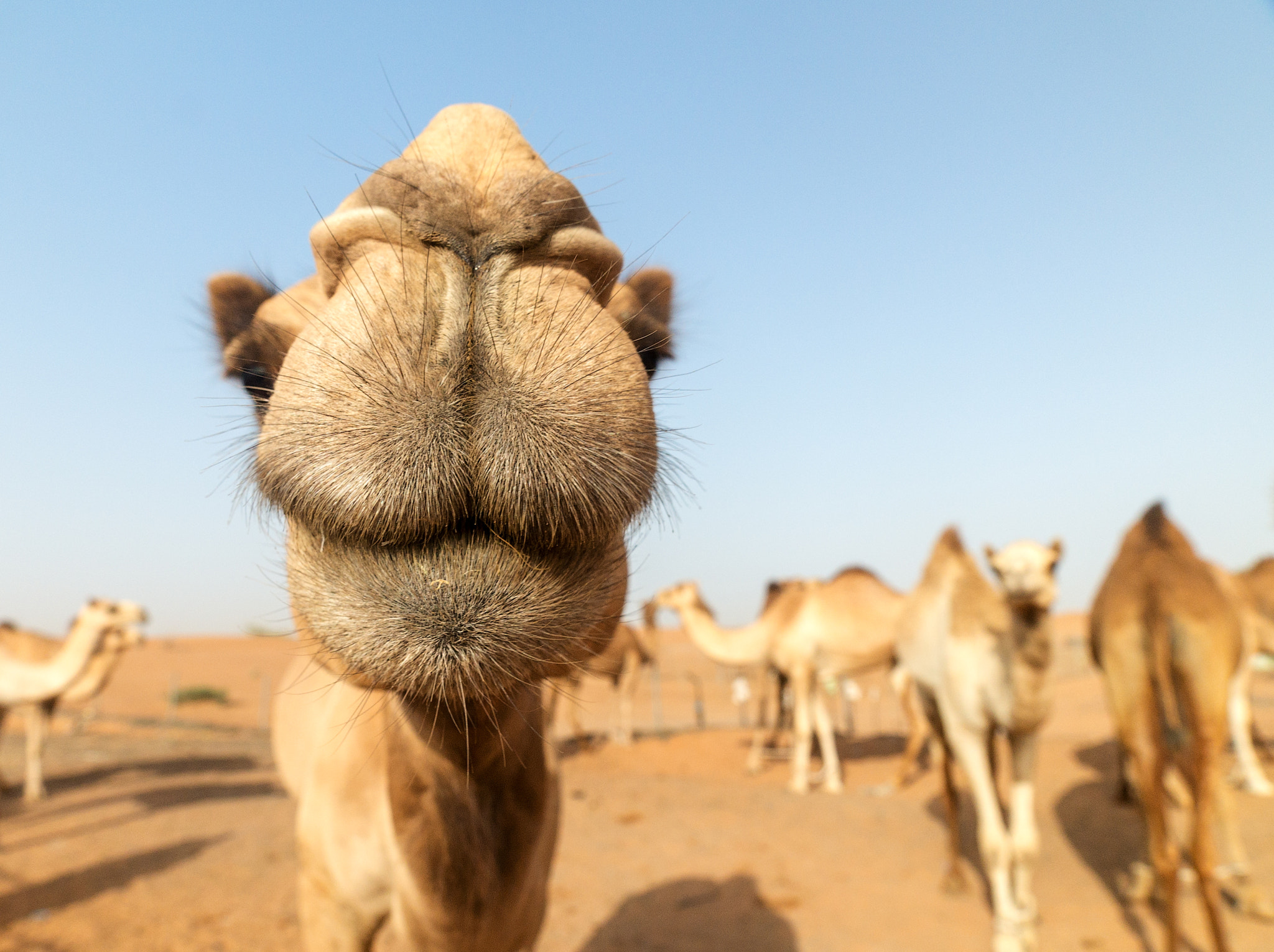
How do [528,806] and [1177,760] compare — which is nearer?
[528,806]

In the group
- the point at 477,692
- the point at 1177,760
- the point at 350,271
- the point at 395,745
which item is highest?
the point at 350,271

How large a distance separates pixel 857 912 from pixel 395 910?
18.6ft

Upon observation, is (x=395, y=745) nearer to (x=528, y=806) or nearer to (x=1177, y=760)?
(x=528, y=806)

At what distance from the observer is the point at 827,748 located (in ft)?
37.2

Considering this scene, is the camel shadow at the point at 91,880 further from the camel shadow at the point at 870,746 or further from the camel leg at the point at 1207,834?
the camel shadow at the point at 870,746

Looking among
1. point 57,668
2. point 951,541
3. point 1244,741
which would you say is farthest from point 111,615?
point 1244,741

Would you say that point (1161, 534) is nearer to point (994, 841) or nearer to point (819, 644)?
point (994, 841)

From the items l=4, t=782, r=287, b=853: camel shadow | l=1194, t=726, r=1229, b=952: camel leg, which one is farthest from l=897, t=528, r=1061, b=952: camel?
l=4, t=782, r=287, b=853: camel shadow

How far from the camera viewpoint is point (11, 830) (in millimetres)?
8664

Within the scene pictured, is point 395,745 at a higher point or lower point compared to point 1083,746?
higher

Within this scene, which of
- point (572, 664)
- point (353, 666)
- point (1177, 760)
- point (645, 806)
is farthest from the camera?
point (645, 806)

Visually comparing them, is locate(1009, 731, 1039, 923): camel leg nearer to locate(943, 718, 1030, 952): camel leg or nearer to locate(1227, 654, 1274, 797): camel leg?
locate(943, 718, 1030, 952): camel leg

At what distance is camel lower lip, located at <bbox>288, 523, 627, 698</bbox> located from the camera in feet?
3.51

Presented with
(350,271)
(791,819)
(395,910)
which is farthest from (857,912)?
(350,271)
